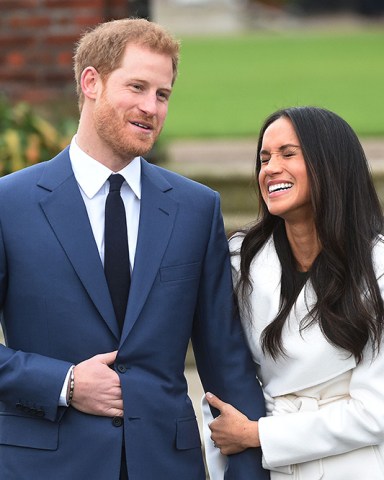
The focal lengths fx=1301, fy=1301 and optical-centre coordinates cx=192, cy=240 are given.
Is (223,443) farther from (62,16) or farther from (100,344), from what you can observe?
(62,16)

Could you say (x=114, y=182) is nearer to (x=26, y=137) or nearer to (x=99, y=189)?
(x=99, y=189)

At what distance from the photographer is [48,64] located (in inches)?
315

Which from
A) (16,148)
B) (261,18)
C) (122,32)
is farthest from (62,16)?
(261,18)

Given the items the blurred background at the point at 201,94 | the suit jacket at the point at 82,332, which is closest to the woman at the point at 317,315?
the suit jacket at the point at 82,332

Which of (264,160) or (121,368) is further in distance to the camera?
(264,160)

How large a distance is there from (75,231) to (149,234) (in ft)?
0.72

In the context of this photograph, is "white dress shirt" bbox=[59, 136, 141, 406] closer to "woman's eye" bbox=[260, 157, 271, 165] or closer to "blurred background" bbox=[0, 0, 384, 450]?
"woman's eye" bbox=[260, 157, 271, 165]

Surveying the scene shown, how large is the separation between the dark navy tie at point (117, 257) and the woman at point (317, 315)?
0.41 meters

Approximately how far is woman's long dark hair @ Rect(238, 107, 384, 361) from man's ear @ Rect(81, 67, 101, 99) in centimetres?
55

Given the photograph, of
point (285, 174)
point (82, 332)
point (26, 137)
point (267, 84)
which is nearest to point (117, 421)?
point (82, 332)

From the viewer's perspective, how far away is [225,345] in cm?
388

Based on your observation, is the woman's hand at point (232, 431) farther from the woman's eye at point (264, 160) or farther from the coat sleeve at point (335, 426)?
the woman's eye at point (264, 160)

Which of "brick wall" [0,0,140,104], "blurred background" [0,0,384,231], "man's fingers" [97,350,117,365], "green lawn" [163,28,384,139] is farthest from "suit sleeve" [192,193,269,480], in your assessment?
"brick wall" [0,0,140,104]

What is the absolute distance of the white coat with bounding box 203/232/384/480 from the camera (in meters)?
3.70
